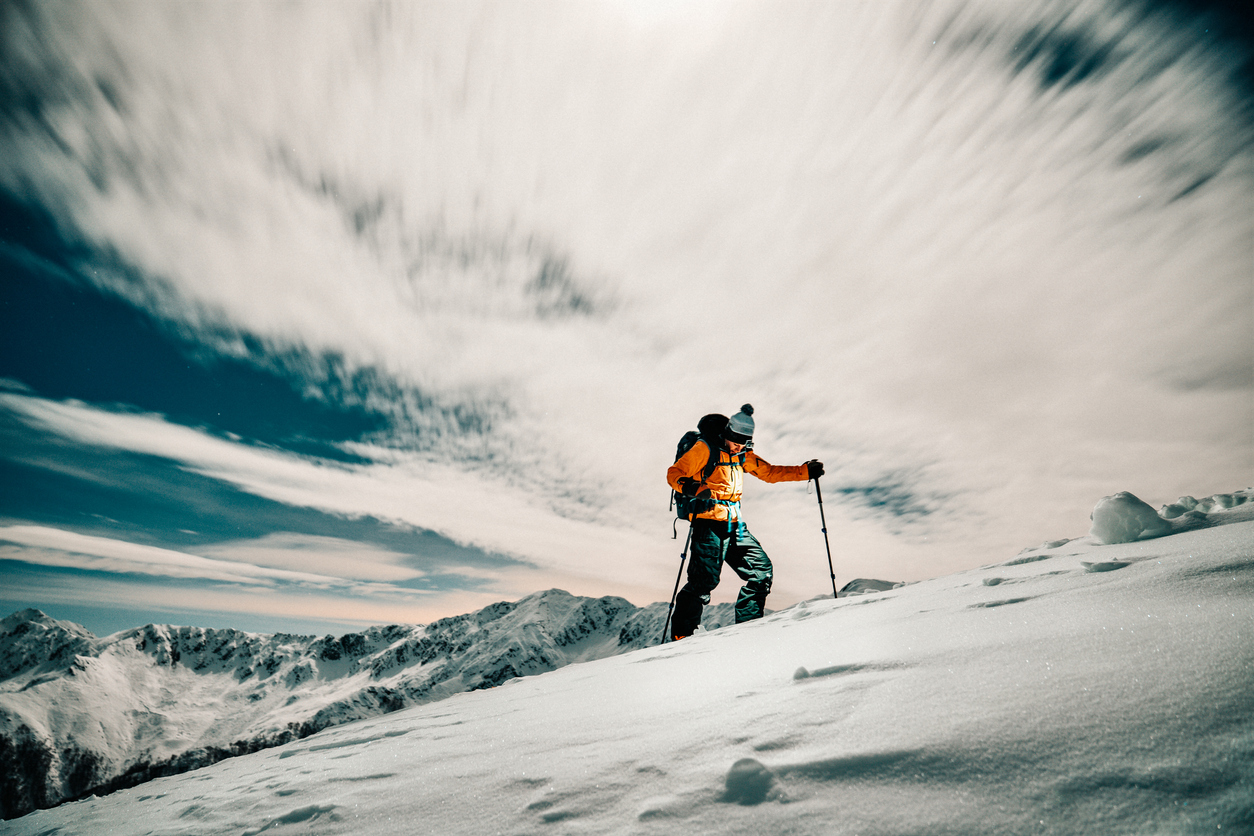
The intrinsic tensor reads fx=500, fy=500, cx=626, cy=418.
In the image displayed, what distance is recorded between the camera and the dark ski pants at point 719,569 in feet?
27.7

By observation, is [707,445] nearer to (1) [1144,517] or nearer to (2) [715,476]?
(2) [715,476]

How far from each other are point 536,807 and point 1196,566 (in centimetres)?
330

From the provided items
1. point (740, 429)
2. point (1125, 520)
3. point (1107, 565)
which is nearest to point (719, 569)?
point (740, 429)

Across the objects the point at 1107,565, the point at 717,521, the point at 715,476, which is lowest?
the point at 1107,565

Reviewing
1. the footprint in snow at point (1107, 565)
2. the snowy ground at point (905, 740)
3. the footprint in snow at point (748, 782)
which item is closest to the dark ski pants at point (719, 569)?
the snowy ground at point (905, 740)

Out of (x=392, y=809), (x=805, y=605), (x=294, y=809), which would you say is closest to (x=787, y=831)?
(x=392, y=809)

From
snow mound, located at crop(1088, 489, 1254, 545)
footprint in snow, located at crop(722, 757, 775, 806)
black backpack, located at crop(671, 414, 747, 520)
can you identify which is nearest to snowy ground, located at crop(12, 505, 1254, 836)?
footprint in snow, located at crop(722, 757, 775, 806)

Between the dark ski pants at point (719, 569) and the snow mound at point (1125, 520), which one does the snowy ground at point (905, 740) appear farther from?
the dark ski pants at point (719, 569)

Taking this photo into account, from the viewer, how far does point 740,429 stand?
28.3 ft

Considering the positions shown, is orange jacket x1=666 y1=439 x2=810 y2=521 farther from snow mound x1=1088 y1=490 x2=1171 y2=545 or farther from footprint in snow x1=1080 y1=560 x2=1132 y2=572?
footprint in snow x1=1080 y1=560 x2=1132 y2=572

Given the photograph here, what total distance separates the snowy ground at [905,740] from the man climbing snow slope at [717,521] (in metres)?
4.73

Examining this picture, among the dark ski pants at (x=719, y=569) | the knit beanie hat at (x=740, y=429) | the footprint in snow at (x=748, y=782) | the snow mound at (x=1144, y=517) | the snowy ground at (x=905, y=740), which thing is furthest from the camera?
the knit beanie hat at (x=740, y=429)

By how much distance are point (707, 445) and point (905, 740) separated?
6.93 m

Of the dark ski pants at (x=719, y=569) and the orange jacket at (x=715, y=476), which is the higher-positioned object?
the orange jacket at (x=715, y=476)
